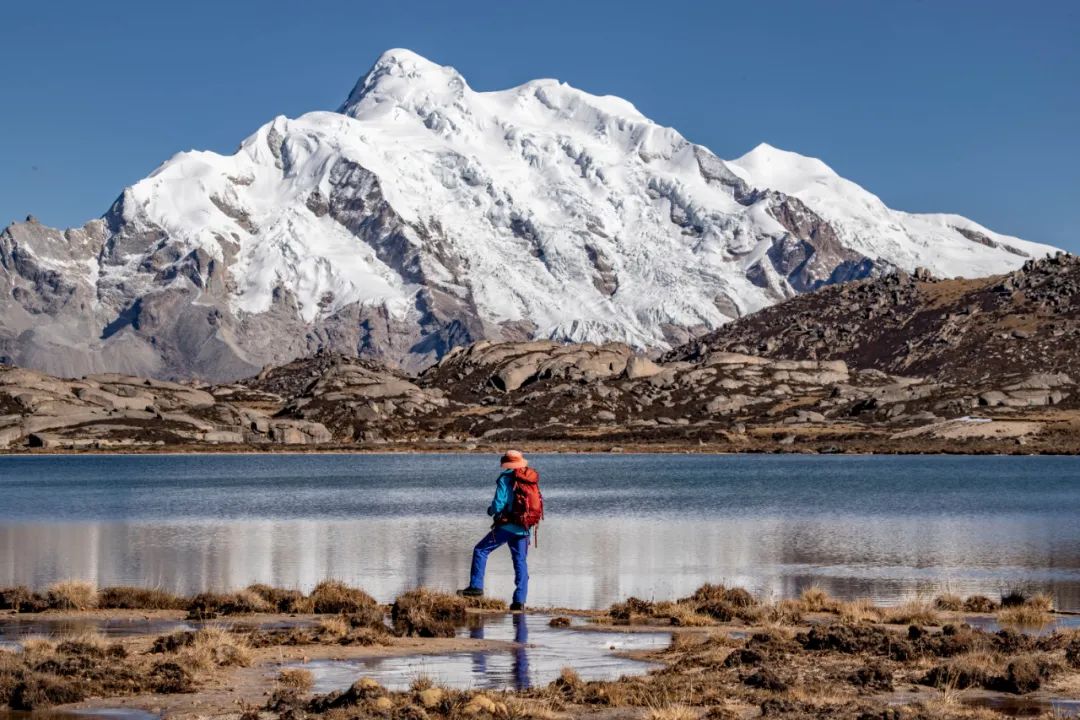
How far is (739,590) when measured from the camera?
32.1m

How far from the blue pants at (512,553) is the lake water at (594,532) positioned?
4.13m

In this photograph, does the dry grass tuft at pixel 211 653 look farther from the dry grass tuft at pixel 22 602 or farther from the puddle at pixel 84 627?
the dry grass tuft at pixel 22 602

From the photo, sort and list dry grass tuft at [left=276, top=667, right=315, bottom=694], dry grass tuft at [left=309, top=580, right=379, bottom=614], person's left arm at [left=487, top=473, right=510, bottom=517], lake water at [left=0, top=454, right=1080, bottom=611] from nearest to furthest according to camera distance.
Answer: dry grass tuft at [left=276, top=667, right=315, bottom=694], person's left arm at [left=487, top=473, right=510, bottom=517], dry grass tuft at [left=309, top=580, right=379, bottom=614], lake water at [left=0, top=454, right=1080, bottom=611]

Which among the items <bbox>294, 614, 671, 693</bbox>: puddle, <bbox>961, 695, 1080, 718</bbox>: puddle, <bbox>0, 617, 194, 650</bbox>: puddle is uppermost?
<bbox>0, 617, 194, 650</bbox>: puddle

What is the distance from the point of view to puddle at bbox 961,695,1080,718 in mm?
19078

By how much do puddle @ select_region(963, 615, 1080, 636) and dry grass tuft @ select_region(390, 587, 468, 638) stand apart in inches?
379

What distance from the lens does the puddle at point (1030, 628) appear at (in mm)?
27578

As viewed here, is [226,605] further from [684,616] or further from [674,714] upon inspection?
[674,714]

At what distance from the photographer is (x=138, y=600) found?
104 feet

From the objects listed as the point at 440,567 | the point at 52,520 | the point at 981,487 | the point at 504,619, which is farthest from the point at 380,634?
the point at 981,487

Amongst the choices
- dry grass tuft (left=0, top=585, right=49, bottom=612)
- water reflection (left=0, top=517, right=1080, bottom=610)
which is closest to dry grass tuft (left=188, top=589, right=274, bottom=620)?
dry grass tuft (left=0, top=585, right=49, bottom=612)

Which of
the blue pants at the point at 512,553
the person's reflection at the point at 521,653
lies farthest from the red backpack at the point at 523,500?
the person's reflection at the point at 521,653

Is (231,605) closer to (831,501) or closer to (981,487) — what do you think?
(831,501)

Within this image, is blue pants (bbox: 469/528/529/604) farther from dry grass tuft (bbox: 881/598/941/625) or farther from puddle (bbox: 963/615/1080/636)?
puddle (bbox: 963/615/1080/636)
